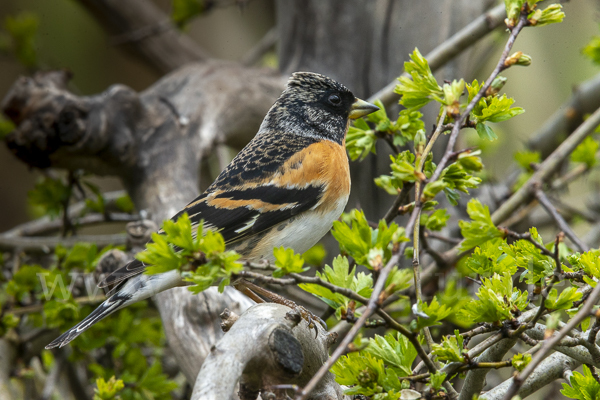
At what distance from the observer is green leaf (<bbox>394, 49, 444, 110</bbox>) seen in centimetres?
148

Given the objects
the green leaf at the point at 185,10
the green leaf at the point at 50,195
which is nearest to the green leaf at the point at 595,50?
the green leaf at the point at 185,10

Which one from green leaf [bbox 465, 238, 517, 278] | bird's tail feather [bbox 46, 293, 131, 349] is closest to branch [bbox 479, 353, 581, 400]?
green leaf [bbox 465, 238, 517, 278]

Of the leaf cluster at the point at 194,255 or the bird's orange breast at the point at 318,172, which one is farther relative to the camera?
the bird's orange breast at the point at 318,172

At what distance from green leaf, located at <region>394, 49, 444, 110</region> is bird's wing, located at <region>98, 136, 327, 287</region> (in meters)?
0.75

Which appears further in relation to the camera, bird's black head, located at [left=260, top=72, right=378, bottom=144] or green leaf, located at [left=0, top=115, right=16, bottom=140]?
green leaf, located at [left=0, top=115, right=16, bottom=140]

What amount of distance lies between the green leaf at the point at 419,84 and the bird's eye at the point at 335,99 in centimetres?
110

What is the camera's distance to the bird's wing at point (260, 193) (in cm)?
212

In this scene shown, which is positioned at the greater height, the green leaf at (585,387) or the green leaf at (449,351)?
the green leaf at (449,351)

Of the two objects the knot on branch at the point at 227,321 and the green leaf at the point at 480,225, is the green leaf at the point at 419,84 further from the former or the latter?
the knot on branch at the point at 227,321

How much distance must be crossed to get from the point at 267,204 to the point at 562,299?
1.20 m

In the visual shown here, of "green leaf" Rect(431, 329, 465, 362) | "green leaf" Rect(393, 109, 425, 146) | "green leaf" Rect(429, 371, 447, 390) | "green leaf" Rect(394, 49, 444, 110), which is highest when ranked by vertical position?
"green leaf" Rect(394, 49, 444, 110)

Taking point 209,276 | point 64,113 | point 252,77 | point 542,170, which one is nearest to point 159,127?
point 64,113

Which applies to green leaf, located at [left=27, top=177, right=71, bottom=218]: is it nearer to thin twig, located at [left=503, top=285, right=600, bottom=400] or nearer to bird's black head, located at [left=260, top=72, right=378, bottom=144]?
bird's black head, located at [left=260, top=72, right=378, bottom=144]

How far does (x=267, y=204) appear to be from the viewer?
2.18 meters
